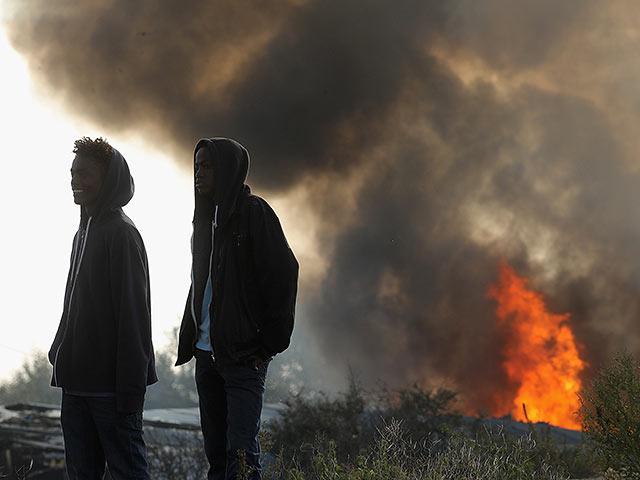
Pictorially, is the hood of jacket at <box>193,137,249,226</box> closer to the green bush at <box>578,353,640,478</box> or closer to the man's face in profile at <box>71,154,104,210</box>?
the man's face in profile at <box>71,154,104,210</box>

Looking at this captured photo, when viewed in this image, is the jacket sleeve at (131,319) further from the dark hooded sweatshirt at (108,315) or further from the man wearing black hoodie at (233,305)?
the man wearing black hoodie at (233,305)

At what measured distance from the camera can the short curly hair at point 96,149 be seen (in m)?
3.57

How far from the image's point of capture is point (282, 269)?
10.7 feet

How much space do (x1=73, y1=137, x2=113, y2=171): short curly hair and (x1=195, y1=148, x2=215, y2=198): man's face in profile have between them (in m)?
0.53

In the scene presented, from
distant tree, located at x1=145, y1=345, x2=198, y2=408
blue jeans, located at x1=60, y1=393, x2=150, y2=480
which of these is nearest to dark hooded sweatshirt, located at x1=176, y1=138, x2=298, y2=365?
blue jeans, located at x1=60, y1=393, x2=150, y2=480

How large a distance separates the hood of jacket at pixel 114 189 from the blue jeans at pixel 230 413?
38.6 inches

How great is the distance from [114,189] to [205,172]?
0.53 metres

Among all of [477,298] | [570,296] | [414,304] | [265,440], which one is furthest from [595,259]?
[265,440]

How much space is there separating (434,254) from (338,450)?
15.5 metres

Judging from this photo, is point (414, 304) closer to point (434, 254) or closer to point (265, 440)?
point (434, 254)

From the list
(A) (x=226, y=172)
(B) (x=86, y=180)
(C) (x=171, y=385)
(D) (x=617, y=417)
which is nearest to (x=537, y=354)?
(D) (x=617, y=417)

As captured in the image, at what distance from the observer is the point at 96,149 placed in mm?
3588

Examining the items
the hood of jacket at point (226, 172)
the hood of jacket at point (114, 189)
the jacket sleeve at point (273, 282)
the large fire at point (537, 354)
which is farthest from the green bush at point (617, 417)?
the large fire at point (537, 354)

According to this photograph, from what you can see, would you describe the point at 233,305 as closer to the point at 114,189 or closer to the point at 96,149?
the point at 114,189
